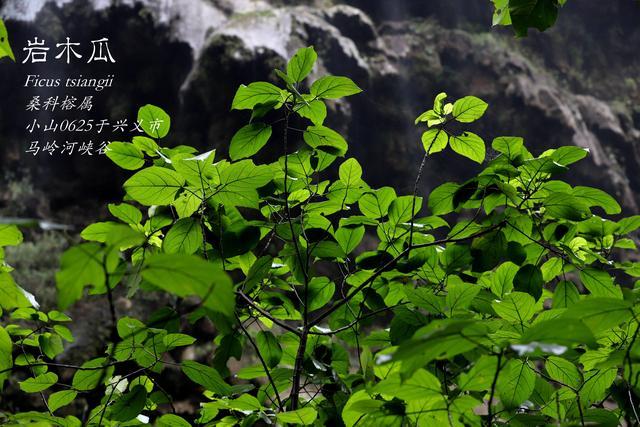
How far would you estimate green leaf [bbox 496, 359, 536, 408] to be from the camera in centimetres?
57

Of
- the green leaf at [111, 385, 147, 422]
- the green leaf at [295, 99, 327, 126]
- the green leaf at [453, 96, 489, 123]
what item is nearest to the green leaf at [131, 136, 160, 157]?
the green leaf at [295, 99, 327, 126]

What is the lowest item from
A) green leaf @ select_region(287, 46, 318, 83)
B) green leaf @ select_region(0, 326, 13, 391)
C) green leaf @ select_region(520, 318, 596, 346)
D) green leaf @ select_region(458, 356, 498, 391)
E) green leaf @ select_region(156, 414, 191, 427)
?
green leaf @ select_region(156, 414, 191, 427)

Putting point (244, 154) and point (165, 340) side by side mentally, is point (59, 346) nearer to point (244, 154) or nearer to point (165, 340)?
point (165, 340)

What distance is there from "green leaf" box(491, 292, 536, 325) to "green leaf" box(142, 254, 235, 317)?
0.43 m

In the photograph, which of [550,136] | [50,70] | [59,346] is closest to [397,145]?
[550,136]

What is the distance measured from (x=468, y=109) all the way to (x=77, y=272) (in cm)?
60

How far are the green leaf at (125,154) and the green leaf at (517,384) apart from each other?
58 cm

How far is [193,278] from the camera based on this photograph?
288 millimetres

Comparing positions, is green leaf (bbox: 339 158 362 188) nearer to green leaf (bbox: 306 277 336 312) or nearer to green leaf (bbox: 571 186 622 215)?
green leaf (bbox: 306 277 336 312)

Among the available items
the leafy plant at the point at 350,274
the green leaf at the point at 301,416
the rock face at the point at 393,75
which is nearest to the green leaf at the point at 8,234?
the leafy plant at the point at 350,274

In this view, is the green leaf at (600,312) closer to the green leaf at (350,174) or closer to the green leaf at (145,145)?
the green leaf at (350,174)

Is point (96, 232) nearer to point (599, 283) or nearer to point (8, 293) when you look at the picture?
point (8, 293)

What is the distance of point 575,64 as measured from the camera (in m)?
7.16

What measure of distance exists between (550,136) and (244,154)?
6.10 metres
